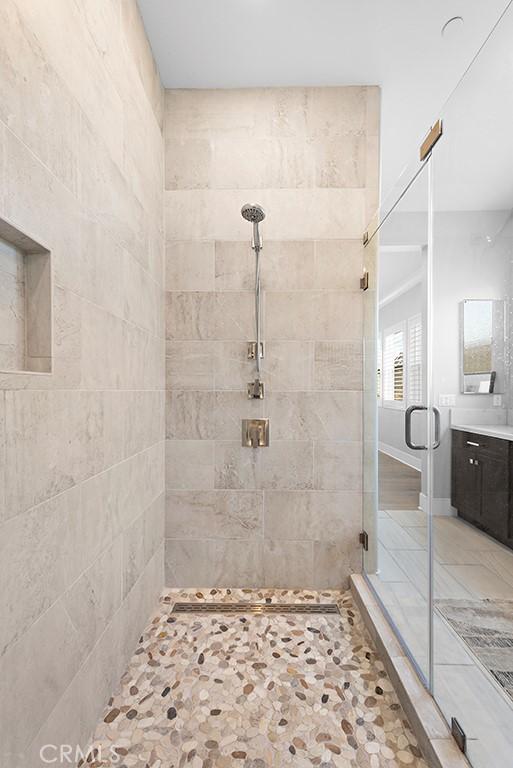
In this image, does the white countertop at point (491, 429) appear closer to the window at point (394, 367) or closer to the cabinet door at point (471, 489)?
the cabinet door at point (471, 489)

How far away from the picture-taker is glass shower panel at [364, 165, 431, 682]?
1.53m

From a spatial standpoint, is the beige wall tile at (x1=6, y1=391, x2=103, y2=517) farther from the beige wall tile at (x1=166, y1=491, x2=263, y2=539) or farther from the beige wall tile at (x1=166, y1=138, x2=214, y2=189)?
the beige wall tile at (x1=166, y1=138, x2=214, y2=189)

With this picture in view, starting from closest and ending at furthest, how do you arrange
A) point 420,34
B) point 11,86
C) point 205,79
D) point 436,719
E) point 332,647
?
1. point 11,86
2. point 436,719
3. point 332,647
4. point 420,34
5. point 205,79

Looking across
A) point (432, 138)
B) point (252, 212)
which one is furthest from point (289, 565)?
point (432, 138)

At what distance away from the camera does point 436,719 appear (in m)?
1.31

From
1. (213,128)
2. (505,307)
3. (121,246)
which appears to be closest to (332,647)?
(505,307)

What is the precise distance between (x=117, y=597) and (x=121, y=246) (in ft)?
4.39

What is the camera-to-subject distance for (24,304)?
3.52ft

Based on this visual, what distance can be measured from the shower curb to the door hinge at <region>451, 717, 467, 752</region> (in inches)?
0.5

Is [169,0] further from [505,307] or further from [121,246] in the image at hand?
[505,307]

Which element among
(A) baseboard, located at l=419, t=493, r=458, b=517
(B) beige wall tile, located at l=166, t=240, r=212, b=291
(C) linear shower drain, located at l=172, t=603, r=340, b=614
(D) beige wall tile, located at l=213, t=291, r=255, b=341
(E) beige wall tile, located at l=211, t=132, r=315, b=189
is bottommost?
(C) linear shower drain, located at l=172, t=603, r=340, b=614

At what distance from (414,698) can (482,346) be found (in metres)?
1.19

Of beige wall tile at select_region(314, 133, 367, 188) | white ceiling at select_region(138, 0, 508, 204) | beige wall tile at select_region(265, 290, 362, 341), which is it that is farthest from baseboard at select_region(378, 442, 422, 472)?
white ceiling at select_region(138, 0, 508, 204)

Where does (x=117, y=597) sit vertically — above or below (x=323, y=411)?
below
